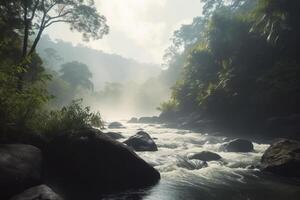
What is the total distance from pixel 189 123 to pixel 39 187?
34191 mm

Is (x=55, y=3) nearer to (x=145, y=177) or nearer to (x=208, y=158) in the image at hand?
(x=208, y=158)

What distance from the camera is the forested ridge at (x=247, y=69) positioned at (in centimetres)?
3122

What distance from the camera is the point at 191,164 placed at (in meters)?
16.9

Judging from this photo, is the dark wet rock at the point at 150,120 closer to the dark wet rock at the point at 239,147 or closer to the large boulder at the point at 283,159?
the dark wet rock at the point at 239,147

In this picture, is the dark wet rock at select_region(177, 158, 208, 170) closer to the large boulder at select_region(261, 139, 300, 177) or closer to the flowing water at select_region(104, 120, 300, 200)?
the flowing water at select_region(104, 120, 300, 200)

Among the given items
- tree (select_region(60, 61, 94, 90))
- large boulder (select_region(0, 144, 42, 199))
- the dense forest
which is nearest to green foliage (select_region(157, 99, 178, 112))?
the dense forest

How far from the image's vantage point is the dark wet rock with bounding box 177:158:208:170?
16.7 metres

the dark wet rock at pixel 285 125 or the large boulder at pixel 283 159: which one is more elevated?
the dark wet rock at pixel 285 125

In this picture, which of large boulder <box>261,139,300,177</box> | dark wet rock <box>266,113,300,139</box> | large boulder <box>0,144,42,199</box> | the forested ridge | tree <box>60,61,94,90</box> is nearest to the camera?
large boulder <box>0,144,42,199</box>

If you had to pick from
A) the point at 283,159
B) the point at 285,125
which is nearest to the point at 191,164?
the point at 283,159

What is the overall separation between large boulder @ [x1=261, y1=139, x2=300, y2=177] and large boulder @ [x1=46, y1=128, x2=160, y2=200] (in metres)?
5.85

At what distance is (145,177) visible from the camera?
13.0 meters

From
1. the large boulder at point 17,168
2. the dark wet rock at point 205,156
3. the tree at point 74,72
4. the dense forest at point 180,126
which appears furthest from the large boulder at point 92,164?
the tree at point 74,72

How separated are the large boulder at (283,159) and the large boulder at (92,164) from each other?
5.85 m
